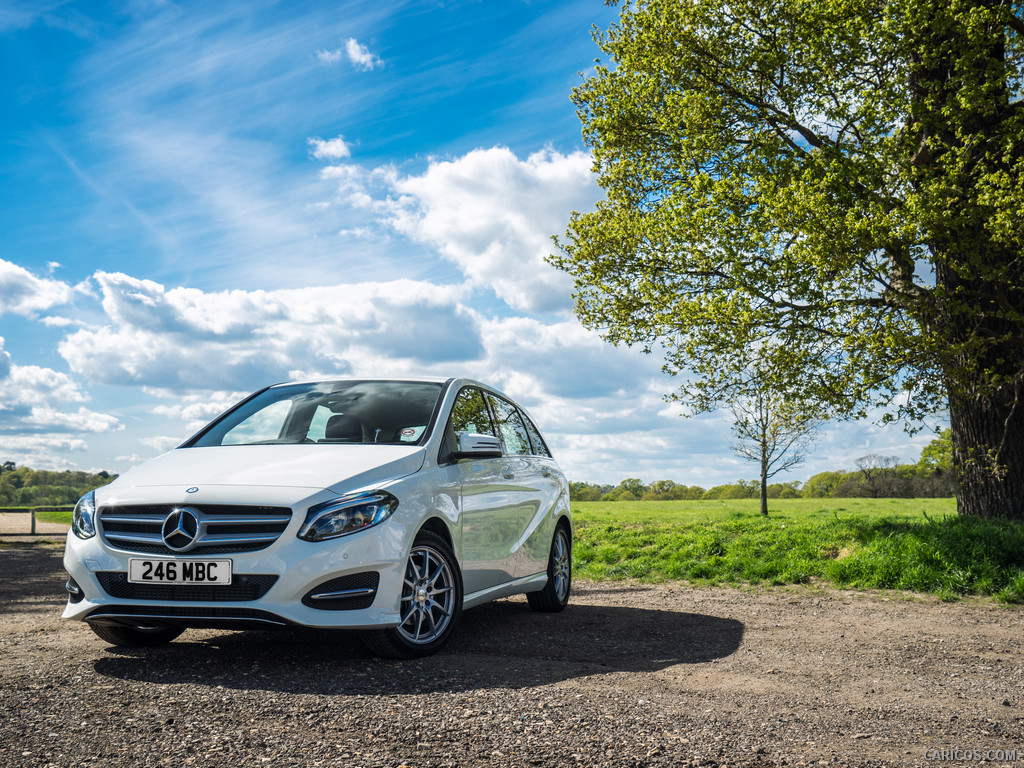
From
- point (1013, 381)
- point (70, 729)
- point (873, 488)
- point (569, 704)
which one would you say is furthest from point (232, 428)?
point (873, 488)

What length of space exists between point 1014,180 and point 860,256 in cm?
232

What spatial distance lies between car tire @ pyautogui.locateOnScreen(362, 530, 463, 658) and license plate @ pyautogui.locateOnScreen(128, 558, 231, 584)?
92 centimetres

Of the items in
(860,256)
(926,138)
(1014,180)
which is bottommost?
(860,256)

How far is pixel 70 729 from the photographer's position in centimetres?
370

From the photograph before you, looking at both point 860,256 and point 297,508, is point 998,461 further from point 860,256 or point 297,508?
point 297,508

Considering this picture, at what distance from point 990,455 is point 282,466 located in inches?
441

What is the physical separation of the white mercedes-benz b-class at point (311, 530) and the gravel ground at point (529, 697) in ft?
1.09

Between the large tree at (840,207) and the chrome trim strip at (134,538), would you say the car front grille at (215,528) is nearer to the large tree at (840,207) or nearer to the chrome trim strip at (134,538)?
the chrome trim strip at (134,538)

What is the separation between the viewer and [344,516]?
4945mm

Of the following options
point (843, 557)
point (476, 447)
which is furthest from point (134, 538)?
point (843, 557)

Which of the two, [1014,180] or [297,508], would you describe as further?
[1014,180]

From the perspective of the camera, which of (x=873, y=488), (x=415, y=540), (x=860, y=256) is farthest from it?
(x=873, y=488)

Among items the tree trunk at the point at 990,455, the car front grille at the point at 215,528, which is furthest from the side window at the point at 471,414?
the tree trunk at the point at 990,455

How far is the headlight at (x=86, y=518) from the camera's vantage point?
5262mm
